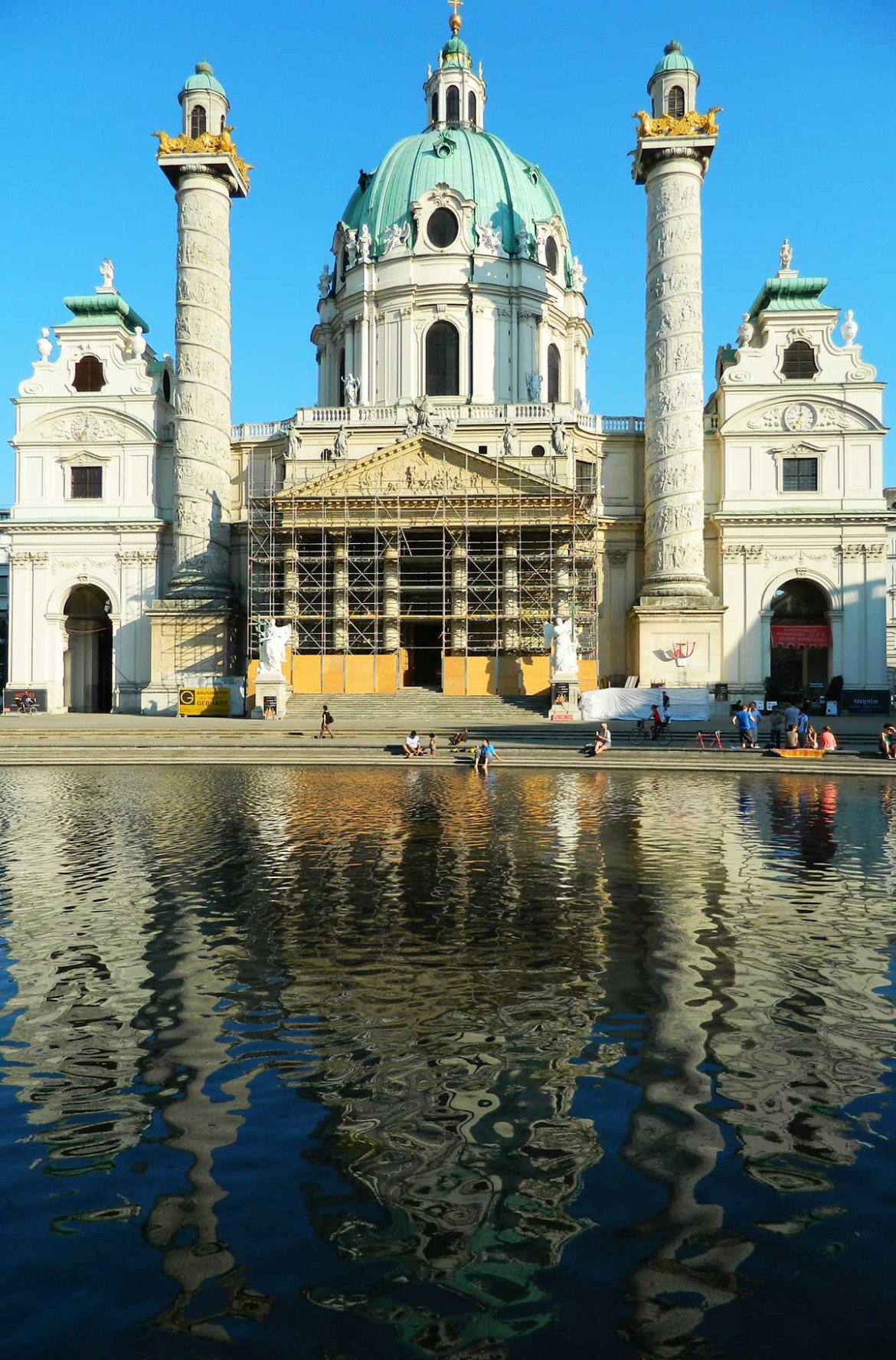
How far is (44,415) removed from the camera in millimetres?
47969

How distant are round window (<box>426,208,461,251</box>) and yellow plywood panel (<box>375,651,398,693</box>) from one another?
83.8 feet

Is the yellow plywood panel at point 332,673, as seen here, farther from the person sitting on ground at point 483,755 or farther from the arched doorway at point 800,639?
the arched doorway at point 800,639

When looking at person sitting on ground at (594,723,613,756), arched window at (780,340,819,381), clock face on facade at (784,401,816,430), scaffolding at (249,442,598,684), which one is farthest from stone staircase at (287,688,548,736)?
arched window at (780,340,819,381)

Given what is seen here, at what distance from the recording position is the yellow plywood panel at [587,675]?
38625mm

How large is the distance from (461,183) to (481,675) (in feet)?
101

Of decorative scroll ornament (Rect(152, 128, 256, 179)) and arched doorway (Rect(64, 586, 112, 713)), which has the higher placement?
decorative scroll ornament (Rect(152, 128, 256, 179))

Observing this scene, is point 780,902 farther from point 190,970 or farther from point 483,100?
point 483,100

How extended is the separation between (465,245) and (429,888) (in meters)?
49.8

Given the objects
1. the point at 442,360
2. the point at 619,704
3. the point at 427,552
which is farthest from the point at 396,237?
the point at 619,704

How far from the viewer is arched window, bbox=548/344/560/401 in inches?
2178

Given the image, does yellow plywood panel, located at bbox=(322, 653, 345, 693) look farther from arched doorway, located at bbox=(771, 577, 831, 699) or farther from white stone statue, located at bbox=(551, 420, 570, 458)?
arched doorway, located at bbox=(771, 577, 831, 699)

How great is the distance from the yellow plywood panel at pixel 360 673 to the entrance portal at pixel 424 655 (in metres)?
4.99

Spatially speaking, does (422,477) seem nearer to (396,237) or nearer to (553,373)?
(553,373)

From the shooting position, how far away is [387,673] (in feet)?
135
